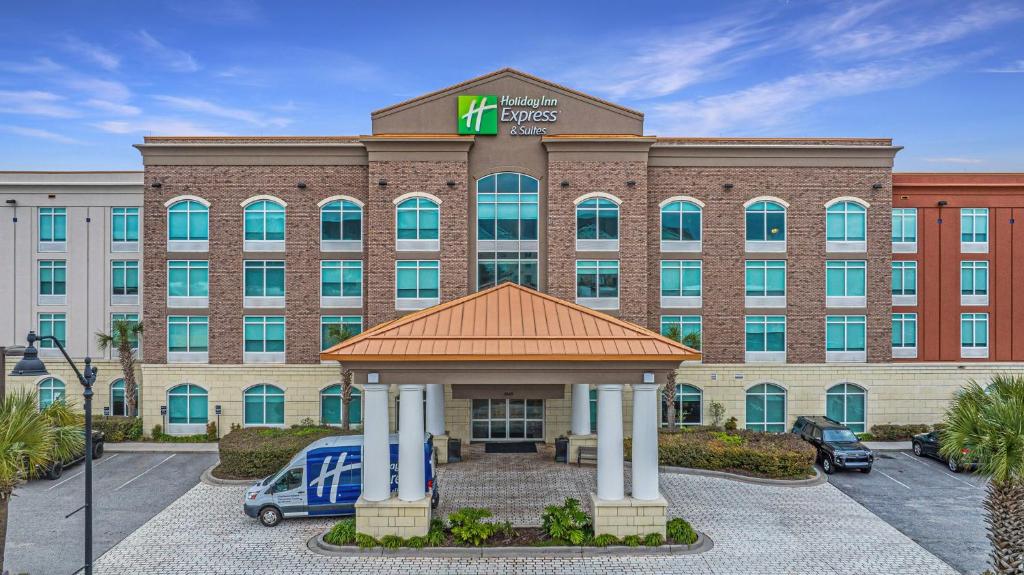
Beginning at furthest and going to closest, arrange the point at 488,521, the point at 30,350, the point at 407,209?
the point at 407,209, the point at 488,521, the point at 30,350

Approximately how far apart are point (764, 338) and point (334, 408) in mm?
19010

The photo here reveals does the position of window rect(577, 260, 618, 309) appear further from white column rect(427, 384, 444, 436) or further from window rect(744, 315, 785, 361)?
white column rect(427, 384, 444, 436)

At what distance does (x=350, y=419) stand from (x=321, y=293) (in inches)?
222

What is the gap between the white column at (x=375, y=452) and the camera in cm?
1505

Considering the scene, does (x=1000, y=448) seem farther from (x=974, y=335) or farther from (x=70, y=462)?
(x=70, y=462)


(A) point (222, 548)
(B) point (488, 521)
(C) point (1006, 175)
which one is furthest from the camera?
(C) point (1006, 175)

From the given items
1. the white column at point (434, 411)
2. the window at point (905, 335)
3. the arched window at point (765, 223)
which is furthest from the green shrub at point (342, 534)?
the window at point (905, 335)

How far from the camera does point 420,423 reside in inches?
603

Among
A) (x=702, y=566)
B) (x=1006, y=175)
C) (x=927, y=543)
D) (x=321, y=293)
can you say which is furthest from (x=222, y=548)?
(x=1006, y=175)

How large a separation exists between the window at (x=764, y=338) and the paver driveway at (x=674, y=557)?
808cm

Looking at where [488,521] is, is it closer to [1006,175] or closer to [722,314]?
[722,314]

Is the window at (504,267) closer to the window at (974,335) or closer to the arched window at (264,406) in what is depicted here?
the arched window at (264,406)

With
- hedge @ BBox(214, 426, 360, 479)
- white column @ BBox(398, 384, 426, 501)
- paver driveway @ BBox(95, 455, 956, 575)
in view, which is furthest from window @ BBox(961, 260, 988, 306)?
hedge @ BBox(214, 426, 360, 479)

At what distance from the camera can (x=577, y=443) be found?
886 inches
